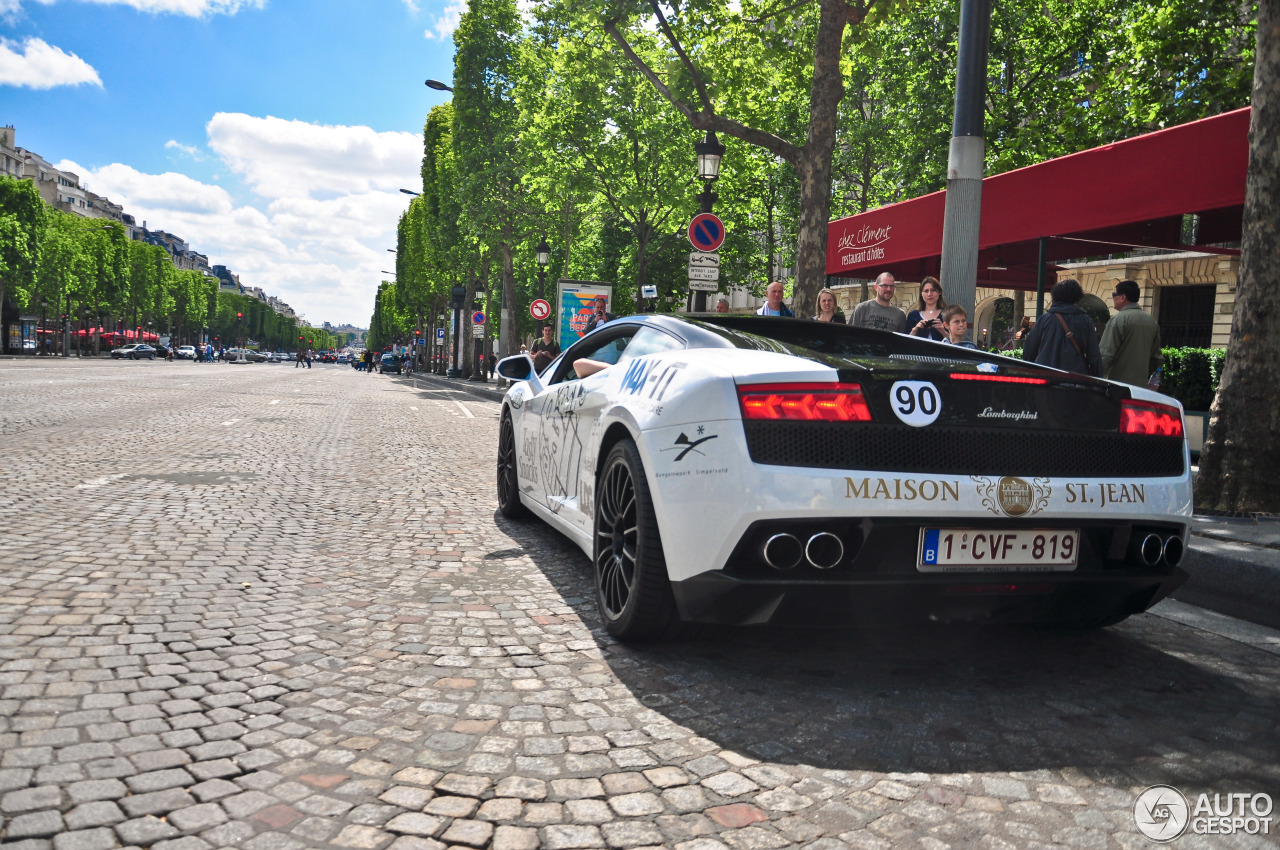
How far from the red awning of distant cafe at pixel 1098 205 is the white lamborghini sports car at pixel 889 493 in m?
4.66

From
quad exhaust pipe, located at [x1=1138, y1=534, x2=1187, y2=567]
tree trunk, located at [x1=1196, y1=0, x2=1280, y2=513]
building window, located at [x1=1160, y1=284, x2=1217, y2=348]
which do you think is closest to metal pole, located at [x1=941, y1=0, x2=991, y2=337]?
tree trunk, located at [x1=1196, y1=0, x2=1280, y2=513]

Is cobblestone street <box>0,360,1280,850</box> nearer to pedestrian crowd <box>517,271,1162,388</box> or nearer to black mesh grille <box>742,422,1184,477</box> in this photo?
black mesh grille <box>742,422,1184,477</box>

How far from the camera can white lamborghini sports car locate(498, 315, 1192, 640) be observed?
3.06 m

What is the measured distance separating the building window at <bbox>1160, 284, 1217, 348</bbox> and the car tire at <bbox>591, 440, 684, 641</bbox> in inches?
1173

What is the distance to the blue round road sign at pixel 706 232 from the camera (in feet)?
44.9

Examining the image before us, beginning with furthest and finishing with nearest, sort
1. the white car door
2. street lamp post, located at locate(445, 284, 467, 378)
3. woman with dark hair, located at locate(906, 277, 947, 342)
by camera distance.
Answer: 1. street lamp post, located at locate(445, 284, 467, 378)
2. woman with dark hair, located at locate(906, 277, 947, 342)
3. the white car door

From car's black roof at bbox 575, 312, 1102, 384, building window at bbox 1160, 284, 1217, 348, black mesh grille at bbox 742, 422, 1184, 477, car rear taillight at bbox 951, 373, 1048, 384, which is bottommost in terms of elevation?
black mesh grille at bbox 742, 422, 1184, 477

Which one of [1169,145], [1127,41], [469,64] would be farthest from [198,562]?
[469,64]

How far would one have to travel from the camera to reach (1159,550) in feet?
11.1

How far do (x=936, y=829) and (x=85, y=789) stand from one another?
1948 millimetres

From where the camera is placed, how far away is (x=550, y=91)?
3319cm

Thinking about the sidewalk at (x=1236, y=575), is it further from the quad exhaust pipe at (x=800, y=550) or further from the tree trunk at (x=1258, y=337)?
the quad exhaust pipe at (x=800, y=550)

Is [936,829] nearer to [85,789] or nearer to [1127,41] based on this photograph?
[85,789]

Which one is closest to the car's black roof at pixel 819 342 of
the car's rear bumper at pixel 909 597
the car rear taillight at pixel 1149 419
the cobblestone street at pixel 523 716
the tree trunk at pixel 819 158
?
the car rear taillight at pixel 1149 419
